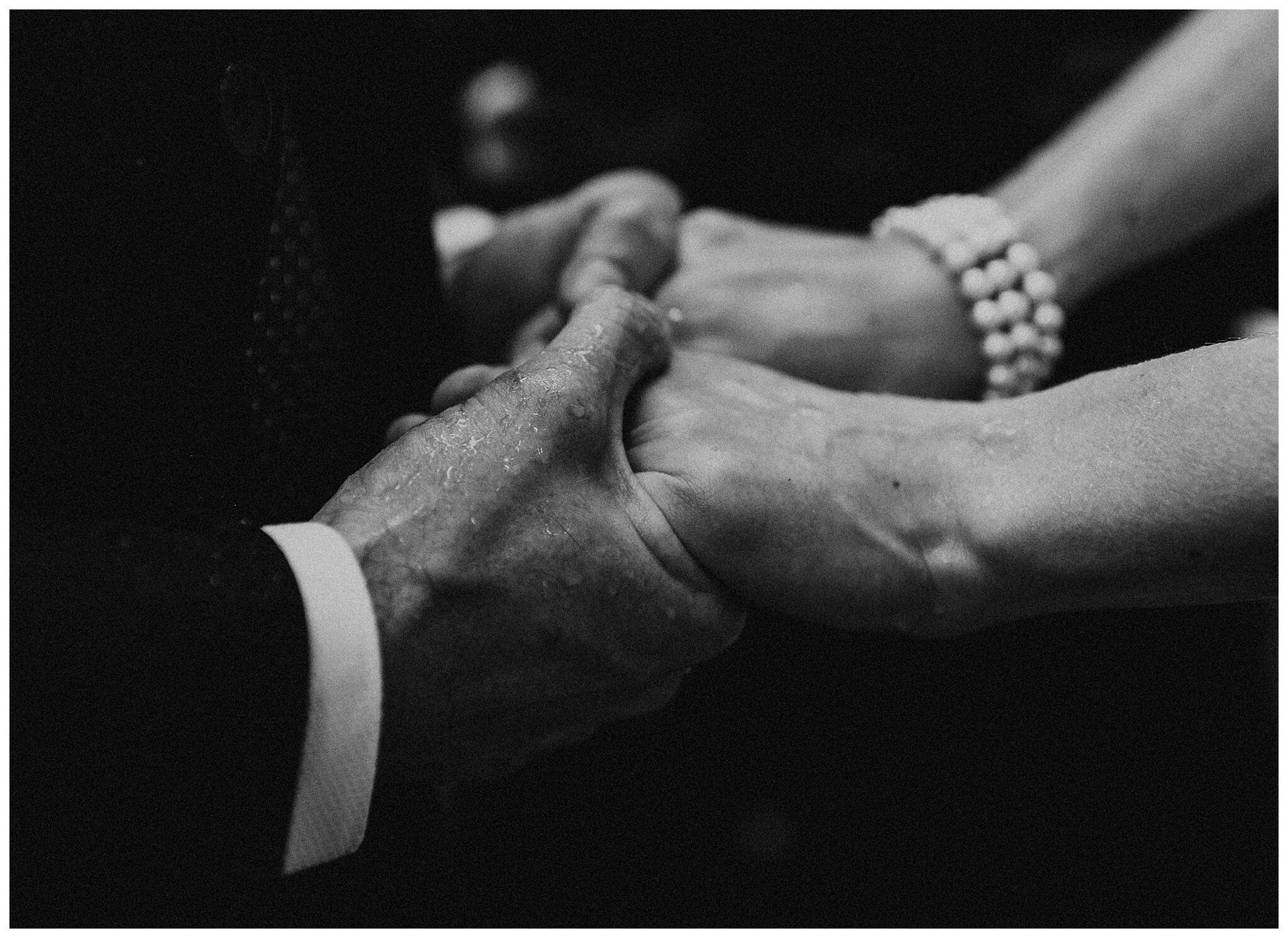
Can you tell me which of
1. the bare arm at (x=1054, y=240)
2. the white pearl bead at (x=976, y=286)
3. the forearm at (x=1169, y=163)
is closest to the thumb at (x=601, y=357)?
the bare arm at (x=1054, y=240)

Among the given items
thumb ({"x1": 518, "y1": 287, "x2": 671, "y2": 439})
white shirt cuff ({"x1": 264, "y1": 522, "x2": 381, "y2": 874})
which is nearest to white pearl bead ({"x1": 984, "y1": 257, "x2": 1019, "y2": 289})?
thumb ({"x1": 518, "y1": 287, "x2": 671, "y2": 439})

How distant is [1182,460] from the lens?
0.69 meters

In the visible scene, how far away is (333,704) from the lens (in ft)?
2.02

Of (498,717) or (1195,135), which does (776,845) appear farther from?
(1195,135)

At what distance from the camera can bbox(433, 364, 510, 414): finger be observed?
0.79m

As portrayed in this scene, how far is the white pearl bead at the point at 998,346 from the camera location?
1.05 m

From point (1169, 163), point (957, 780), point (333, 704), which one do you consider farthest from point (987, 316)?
point (333, 704)

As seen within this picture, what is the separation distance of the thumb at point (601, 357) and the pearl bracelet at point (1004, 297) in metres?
0.37

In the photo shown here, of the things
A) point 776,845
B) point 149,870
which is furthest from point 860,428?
point 776,845

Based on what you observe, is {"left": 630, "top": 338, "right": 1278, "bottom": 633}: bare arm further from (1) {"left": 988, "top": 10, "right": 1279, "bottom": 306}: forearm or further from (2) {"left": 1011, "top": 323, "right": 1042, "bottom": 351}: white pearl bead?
(1) {"left": 988, "top": 10, "right": 1279, "bottom": 306}: forearm

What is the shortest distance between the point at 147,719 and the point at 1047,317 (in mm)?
876

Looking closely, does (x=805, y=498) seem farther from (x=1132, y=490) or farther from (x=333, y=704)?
(x=333, y=704)

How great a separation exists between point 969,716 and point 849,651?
157 millimetres

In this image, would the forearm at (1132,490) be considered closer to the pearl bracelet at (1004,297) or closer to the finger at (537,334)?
the pearl bracelet at (1004,297)
